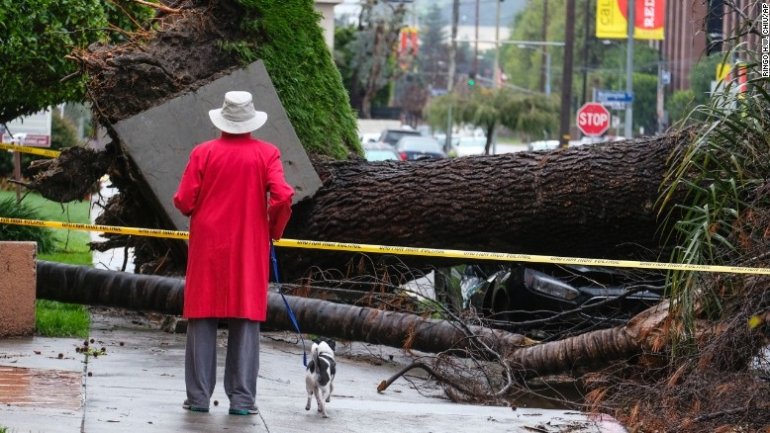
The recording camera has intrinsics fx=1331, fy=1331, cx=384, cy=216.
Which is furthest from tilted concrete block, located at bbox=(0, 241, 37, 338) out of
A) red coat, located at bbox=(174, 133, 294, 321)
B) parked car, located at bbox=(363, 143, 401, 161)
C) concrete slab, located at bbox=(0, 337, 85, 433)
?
parked car, located at bbox=(363, 143, 401, 161)

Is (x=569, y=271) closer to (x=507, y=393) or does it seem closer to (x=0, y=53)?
(x=507, y=393)

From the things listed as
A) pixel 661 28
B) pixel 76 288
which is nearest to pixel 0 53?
pixel 76 288

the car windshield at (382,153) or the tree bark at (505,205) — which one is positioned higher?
the tree bark at (505,205)

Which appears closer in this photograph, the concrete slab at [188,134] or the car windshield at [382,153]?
the concrete slab at [188,134]

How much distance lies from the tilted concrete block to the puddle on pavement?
4.51 ft

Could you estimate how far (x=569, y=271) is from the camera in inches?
420

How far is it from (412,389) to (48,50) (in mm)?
6016

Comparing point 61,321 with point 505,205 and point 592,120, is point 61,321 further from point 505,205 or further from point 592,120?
point 592,120

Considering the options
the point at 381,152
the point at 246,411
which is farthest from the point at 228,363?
the point at 381,152

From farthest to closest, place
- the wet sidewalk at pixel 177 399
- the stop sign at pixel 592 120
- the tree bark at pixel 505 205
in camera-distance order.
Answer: the stop sign at pixel 592 120, the tree bark at pixel 505 205, the wet sidewalk at pixel 177 399

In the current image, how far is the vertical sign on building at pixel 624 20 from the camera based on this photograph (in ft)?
165

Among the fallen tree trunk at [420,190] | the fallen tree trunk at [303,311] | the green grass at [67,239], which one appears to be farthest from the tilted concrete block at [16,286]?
the green grass at [67,239]

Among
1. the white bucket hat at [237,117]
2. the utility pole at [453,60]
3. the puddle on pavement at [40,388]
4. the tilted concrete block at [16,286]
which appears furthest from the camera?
the utility pole at [453,60]

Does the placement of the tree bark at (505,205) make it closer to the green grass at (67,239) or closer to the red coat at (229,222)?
the green grass at (67,239)
